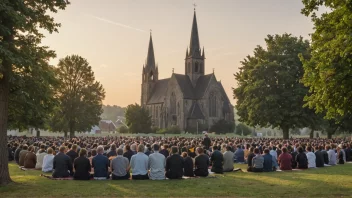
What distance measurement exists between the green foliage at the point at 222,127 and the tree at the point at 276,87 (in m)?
38.6

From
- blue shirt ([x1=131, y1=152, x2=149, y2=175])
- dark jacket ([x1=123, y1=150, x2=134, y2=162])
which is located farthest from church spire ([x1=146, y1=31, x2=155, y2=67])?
blue shirt ([x1=131, y1=152, x2=149, y2=175])

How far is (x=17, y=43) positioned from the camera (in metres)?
13.4

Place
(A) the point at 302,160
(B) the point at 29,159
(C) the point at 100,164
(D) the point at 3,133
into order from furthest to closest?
(A) the point at 302,160 < (B) the point at 29,159 < (C) the point at 100,164 < (D) the point at 3,133

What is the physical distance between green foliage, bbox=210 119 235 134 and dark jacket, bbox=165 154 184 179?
7544 centimetres

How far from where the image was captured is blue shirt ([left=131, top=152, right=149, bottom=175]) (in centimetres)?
1467

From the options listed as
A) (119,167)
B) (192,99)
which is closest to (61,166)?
(119,167)

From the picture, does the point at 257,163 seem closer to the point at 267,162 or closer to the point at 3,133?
the point at 267,162

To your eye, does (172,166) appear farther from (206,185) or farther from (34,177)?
(34,177)

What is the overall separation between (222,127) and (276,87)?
42578 mm

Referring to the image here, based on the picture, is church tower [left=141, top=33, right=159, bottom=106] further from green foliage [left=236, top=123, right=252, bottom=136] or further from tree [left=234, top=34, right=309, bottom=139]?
tree [left=234, top=34, right=309, bottom=139]

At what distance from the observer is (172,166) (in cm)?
1473

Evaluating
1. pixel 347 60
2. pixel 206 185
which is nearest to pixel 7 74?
pixel 206 185

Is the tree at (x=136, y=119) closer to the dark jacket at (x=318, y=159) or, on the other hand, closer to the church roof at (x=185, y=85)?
the church roof at (x=185, y=85)

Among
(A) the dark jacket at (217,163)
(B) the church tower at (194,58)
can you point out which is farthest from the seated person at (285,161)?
(B) the church tower at (194,58)
